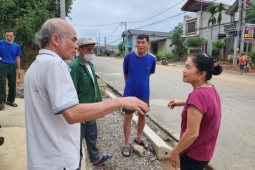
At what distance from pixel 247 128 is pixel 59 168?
16.1 ft

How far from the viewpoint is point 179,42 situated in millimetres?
33000

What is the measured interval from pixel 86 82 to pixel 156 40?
44.4 meters

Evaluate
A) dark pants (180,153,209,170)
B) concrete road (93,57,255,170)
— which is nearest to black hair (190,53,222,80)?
dark pants (180,153,209,170)

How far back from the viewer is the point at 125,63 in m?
3.95

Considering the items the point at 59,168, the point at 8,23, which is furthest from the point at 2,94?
the point at 8,23

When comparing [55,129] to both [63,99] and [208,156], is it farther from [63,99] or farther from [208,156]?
[208,156]

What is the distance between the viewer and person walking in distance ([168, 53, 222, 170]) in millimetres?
1996

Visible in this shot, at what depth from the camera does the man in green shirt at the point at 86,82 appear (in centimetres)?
292

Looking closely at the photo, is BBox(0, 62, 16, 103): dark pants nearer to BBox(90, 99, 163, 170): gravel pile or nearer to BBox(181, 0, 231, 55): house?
BBox(90, 99, 163, 170): gravel pile

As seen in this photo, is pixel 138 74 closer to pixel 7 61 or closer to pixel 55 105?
pixel 55 105

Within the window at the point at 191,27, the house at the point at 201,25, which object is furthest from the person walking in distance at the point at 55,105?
the window at the point at 191,27

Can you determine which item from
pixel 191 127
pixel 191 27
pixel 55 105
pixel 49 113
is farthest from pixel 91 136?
pixel 191 27

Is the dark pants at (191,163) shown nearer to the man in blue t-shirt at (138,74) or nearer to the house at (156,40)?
the man in blue t-shirt at (138,74)

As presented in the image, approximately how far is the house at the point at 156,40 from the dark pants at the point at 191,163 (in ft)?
134
